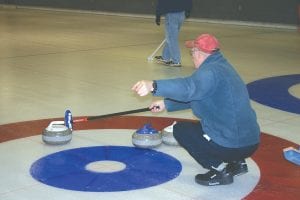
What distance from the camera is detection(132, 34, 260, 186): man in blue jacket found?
3527 millimetres

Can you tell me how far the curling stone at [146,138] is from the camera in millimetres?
4672

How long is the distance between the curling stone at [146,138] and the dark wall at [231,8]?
45.8ft

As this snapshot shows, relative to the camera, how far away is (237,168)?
413cm

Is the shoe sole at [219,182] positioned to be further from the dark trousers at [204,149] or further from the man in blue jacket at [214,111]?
the dark trousers at [204,149]

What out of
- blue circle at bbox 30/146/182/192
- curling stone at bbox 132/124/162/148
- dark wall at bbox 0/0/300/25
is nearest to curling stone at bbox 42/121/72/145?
blue circle at bbox 30/146/182/192

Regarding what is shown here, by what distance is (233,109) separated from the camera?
3723 mm

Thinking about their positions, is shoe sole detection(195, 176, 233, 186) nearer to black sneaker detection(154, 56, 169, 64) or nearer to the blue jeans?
the blue jeans

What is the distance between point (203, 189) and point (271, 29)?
46.9 feet

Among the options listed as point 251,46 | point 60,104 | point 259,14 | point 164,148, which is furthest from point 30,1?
point 164,148

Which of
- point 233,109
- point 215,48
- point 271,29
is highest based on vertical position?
point 215,48

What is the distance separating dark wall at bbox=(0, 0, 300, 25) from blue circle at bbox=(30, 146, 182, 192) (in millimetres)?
14141

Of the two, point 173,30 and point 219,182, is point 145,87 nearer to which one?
point 219,182

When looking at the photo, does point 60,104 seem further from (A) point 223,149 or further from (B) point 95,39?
(B) point 95,39

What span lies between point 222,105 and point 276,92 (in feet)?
13.3
